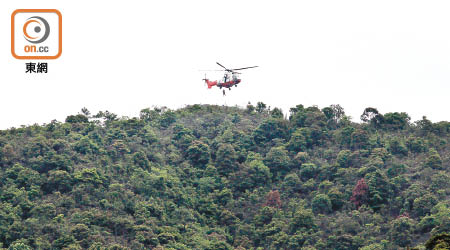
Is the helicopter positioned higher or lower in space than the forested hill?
higher

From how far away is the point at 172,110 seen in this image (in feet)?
275

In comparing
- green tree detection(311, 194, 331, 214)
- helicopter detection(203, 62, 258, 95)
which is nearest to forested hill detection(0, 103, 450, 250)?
green tree detection(311, 194, 331, 214)

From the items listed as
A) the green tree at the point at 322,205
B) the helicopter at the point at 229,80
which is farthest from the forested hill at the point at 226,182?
the helicopter at the point at 229,80

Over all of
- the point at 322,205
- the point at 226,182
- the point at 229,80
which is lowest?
the point at 322,205

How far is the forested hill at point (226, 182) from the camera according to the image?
60125 millimetres

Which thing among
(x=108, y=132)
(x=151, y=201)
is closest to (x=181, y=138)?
(x=108, y=132)

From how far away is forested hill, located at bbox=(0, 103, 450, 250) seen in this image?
60125 millimetres

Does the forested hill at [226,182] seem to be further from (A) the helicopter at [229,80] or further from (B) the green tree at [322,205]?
(A) the helicopter at [229,80]

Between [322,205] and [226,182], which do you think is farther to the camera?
[226,182]

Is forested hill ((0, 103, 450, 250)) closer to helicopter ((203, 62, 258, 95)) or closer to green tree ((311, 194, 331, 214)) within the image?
green tree ((311, 194, 331, 214))

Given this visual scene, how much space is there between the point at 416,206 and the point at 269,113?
26032 mm

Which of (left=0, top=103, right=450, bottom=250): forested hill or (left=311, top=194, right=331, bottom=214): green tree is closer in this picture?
(left=0, top=103, right=450, bottom=250): forested hill

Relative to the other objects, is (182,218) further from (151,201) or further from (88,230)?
(88,230)

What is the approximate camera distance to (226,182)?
70.8m
